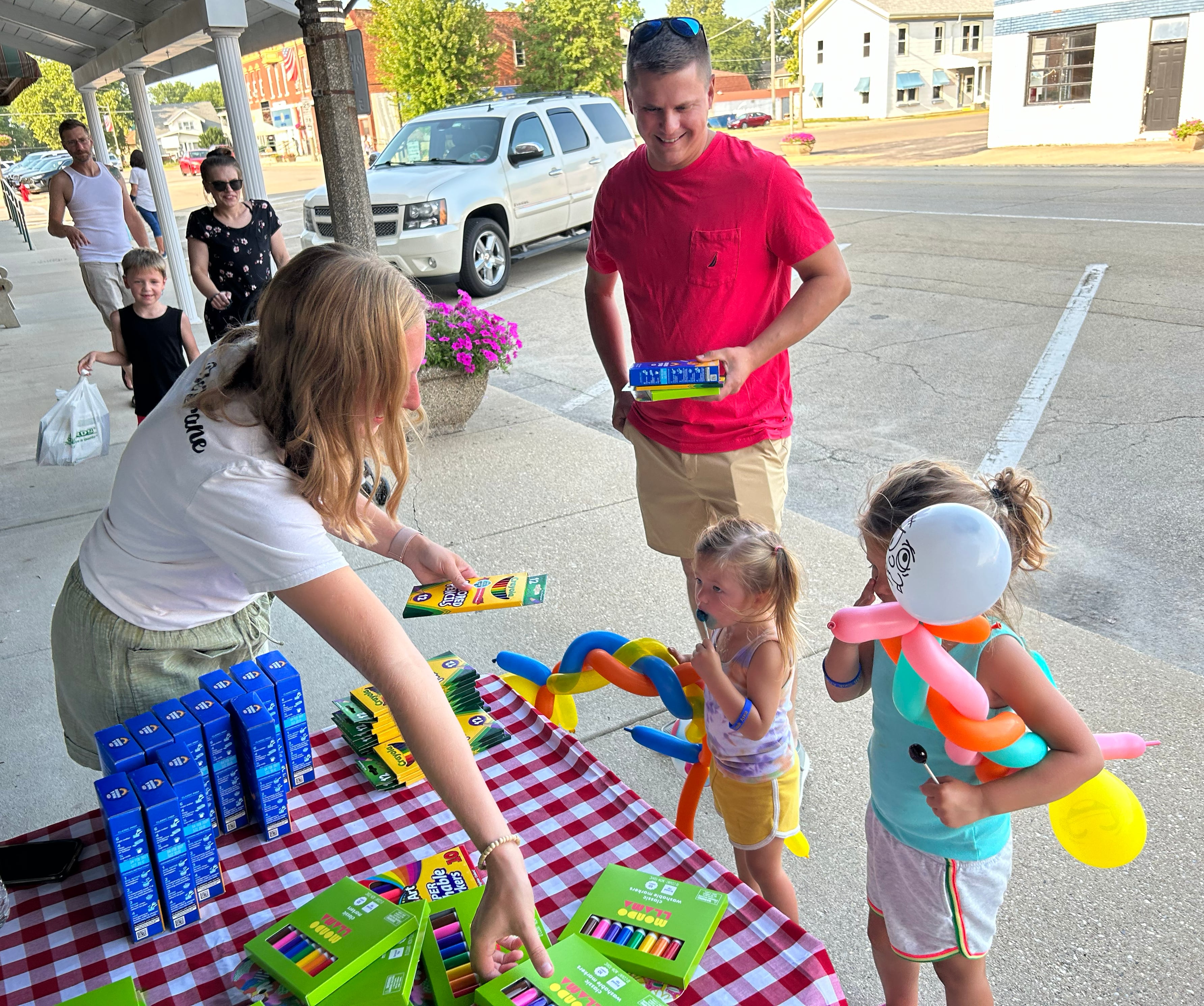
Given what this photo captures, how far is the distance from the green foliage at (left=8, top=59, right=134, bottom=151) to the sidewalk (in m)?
50.9

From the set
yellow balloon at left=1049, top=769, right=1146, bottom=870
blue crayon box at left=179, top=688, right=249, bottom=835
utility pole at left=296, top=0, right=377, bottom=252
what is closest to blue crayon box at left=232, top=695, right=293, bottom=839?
blue crayon box at left=179, top=688, right=249, bottom=835

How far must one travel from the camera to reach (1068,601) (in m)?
3.93

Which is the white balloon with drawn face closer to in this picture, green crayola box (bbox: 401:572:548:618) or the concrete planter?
green crayola box (bbox: 401:572:548:618)

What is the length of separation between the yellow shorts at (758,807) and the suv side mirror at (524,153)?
32.8 ft

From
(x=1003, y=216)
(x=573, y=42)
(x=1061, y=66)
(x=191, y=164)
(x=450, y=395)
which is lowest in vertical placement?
(x=450, y=395)

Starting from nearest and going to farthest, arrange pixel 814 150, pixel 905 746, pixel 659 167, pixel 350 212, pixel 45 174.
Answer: pixel 905 746
pixel 659 167
pixel 350 212
pixel 814 150
pixel 45 174

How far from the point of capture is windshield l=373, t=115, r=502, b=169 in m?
11.0

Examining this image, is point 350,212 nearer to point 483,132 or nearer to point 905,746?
point 905,746

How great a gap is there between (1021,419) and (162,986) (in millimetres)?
5874

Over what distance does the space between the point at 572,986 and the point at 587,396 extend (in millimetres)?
6212

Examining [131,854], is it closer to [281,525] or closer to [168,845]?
[168,845]

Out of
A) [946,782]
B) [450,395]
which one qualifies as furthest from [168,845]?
[450,395]

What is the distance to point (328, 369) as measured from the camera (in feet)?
5.04

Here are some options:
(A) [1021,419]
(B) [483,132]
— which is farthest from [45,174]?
(A) [1021,419]
